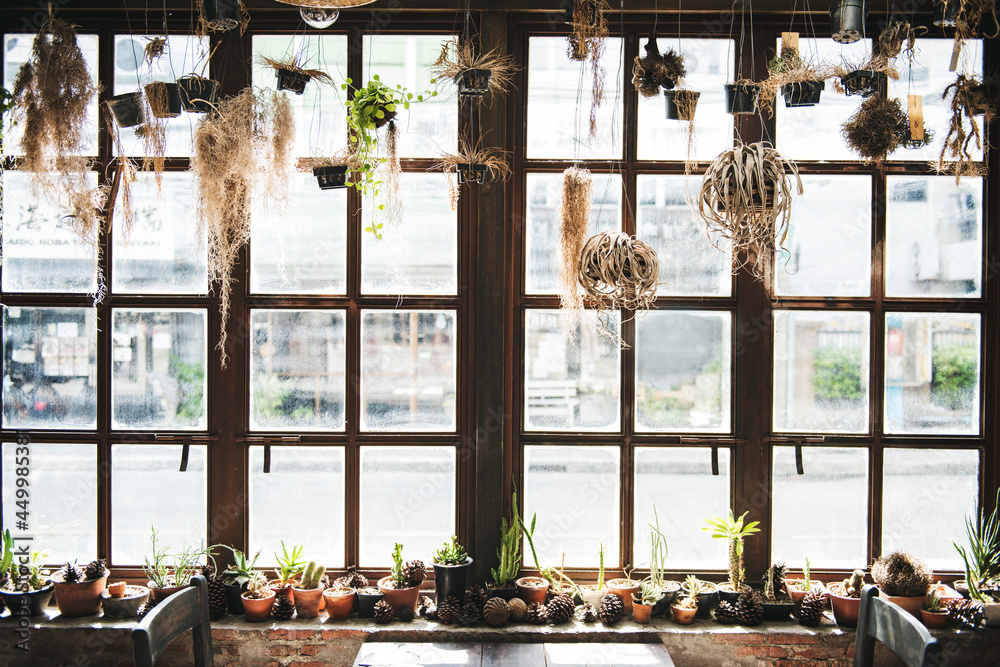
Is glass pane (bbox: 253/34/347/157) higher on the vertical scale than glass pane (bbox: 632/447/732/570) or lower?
higher

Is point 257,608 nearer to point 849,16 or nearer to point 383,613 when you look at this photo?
point 383,613

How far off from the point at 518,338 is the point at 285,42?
181 centimetres

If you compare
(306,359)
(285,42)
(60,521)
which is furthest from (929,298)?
(60,521)

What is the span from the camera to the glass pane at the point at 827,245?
10.5 ft

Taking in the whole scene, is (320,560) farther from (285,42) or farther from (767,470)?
(285,42)

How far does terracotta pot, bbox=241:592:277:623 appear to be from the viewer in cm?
294

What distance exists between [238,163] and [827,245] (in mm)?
2708

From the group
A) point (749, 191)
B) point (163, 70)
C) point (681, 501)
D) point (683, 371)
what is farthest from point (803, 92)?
point (163, 70)

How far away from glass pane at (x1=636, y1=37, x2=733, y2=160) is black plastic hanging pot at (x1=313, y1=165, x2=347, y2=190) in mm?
1399

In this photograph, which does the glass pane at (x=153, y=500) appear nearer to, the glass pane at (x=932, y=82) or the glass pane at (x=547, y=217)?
the glass pane at (x=547, y=217)

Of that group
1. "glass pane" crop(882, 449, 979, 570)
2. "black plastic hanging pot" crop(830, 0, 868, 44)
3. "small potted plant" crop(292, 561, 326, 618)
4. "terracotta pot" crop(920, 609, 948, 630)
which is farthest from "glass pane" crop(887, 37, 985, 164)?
"small potted plant" crop(292, 561, 326, 618)

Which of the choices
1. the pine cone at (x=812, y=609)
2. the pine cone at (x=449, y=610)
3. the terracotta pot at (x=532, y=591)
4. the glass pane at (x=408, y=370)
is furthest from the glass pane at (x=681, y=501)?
the glass pane at (x=408, y=370)

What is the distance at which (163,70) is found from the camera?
3148 mm

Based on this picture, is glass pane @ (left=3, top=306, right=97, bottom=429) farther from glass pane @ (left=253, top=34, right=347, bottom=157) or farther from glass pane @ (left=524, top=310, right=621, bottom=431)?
glass pane @ (left=524, top=310, right=621, bottom=431)
